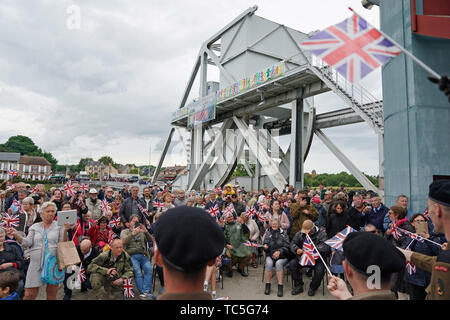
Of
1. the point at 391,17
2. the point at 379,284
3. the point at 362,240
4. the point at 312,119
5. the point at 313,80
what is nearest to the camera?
the point at 379,284

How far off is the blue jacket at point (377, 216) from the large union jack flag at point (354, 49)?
5263 mm

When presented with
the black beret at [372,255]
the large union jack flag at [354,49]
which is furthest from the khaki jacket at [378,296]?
the large union jack flag at [354,49]

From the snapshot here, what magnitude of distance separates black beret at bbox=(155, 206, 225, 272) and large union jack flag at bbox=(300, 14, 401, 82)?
1.89m

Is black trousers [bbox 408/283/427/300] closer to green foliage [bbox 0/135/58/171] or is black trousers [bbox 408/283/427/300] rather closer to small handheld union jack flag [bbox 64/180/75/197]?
small handheld union jack flag [bbox 64/180/75/197]

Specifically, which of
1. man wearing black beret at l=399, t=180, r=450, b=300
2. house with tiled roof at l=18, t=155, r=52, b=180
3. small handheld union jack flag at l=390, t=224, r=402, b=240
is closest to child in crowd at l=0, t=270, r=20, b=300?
man wearing black beret at l=399, t=180, r=450, b=300

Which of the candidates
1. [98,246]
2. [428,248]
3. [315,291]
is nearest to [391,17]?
[428,248]

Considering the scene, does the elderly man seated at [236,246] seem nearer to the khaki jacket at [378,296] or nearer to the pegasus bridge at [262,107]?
the khaki jacket at [378,296]

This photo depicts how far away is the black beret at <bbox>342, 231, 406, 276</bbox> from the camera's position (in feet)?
5.56

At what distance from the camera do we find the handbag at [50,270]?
4.02 m

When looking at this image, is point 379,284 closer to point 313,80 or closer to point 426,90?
point 426,90

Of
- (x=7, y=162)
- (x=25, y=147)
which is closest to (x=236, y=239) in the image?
(x=7, y=162)

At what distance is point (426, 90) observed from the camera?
7.58 meters

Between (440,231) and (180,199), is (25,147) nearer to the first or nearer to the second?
(180,199)

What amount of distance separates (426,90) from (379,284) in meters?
8.17
